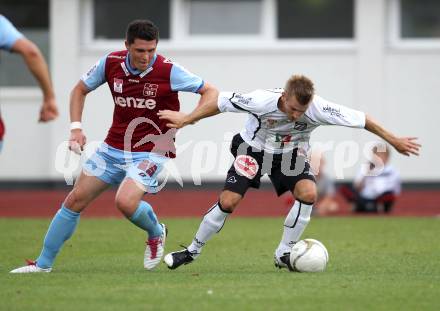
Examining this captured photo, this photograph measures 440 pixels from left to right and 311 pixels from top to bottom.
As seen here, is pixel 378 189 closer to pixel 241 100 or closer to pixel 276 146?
pixel 276 146

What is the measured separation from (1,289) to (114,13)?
45.8 ft

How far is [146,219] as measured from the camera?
9617 mm

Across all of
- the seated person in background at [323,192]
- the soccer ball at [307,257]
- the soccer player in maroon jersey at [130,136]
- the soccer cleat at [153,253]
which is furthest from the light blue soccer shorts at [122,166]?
the seated person in background at [323,192]

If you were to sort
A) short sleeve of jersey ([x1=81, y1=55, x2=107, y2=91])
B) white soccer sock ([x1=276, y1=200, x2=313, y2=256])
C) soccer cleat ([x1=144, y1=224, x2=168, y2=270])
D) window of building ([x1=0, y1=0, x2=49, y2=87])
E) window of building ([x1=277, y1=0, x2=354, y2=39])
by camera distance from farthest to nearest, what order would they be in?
window of building ([x1=0, y1=0, x2=49, y2=87]), window of building ([x1=277, y1=0, x2=354, y2=39]), soccer cleat ([x1=144, y1=224, x2=168, y2=270]), short sleeve of jersey ([x1=81, y1=55, x2=107, y2=91]), white soccer sock ([x1=276, y1=200, x2=313, y2=256])

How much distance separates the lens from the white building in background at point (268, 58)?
2114 cm

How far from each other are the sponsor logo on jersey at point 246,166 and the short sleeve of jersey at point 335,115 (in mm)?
701

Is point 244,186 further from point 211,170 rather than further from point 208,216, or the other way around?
point 211,170

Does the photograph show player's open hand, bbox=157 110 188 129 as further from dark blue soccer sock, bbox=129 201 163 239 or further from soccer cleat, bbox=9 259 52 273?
soccer cleat, bbox=9 259 52 273

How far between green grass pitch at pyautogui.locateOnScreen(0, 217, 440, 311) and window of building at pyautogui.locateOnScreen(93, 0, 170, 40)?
7160 mm

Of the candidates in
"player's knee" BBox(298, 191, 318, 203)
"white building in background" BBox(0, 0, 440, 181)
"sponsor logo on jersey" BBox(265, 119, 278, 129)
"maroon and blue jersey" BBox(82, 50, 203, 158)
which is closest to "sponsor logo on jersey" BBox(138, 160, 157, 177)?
"maroon and blue jersey" BBox(82, 50, 203, 158)

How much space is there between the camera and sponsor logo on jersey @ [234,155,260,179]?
9.59 m

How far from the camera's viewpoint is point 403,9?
21.5m

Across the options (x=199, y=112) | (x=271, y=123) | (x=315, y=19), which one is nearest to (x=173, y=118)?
(x=199, y=112)

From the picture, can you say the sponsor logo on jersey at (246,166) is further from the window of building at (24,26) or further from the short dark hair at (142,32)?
A: the window of building at (24,26)
